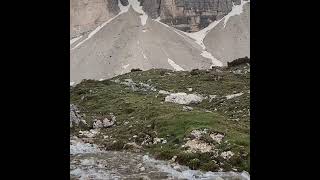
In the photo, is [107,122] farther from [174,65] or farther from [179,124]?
[174,65]

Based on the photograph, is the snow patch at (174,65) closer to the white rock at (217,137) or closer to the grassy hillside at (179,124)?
the grassy hillside at (179,124)

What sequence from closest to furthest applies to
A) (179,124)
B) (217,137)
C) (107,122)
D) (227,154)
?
(227,154) → (217,137) → (179,124) → (107,122)

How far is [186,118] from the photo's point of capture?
83.1ft

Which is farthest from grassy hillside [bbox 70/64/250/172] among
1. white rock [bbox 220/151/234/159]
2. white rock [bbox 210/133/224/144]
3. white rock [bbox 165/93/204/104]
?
white rock [bbox 165/93/204/104]

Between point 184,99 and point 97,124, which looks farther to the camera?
point 184,99

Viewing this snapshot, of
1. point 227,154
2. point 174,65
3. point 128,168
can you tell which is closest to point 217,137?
point 227,154

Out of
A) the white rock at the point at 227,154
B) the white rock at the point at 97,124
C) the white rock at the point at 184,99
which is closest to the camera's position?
the white rock at the point at 227,154

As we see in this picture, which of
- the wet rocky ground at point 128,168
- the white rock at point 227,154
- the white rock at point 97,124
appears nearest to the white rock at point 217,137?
the white rock at point 227,154

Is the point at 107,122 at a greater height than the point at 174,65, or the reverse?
the point at 107,122
